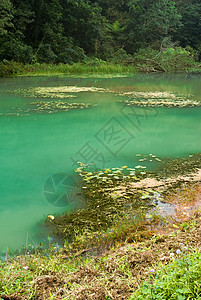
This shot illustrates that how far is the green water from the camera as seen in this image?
9.77ft

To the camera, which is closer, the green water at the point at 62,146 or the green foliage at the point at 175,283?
the green foliage at the point at 175,283

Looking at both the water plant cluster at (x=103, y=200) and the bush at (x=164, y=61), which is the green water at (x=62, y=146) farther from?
the bush at (x=164, y=61)

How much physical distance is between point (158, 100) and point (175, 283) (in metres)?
8.01

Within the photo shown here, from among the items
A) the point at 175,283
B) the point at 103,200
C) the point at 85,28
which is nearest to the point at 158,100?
the point at 103,200

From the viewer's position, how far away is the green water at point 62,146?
2.98m

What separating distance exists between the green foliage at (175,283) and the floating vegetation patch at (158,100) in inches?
→ 273

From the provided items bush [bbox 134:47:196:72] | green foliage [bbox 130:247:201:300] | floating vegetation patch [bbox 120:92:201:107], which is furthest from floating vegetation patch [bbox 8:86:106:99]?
bush [bbox 134:47:196:72]

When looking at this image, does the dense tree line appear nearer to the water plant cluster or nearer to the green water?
the green water

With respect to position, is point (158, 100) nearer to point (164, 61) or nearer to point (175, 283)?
point (175, 283)

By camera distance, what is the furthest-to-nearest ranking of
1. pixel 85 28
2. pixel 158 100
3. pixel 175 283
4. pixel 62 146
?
pixel 85 28 < pixel 158 100 < pixel 62 146 < pixel 175 283

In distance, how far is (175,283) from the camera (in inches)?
60.6

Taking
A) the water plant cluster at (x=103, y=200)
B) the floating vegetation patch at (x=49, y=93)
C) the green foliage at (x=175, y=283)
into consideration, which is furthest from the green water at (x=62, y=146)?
the green foliage at (x=175, y=283)

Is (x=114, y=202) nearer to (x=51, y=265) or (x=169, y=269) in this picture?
(x=51, y=265)

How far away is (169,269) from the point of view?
5.50 ft
